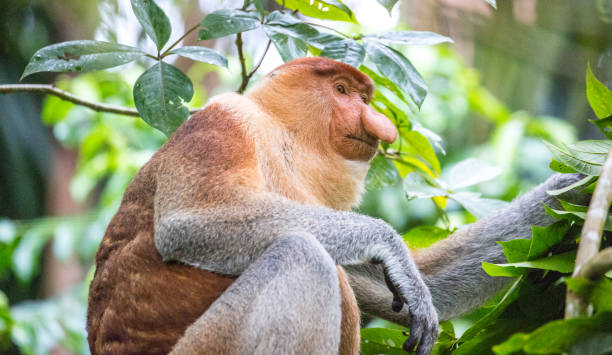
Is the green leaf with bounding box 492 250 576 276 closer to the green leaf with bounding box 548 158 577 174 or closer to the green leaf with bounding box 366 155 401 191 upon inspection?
the green leaf with bounding box 548 158 577 174

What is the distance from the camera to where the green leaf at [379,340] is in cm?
247

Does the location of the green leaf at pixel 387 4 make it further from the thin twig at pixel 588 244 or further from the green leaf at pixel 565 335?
the green leaf at pixel 565 335

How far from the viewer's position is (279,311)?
2021 mm

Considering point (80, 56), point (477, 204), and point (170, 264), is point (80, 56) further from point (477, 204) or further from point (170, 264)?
point (477, 204)

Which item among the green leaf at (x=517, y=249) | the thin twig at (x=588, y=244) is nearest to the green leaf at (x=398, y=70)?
the green leaf at (x=517, y=249)

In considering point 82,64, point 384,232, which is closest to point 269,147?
point 384,232

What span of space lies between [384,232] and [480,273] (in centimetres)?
86

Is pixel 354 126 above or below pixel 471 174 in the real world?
above

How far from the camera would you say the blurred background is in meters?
6.10

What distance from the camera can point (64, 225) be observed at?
641 centimetres

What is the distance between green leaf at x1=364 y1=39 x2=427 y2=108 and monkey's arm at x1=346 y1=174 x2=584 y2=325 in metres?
0.79

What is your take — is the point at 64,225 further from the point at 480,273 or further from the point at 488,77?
the point at 488,77

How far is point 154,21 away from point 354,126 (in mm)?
965

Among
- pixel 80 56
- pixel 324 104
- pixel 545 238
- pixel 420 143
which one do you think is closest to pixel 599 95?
pixel 545 238
